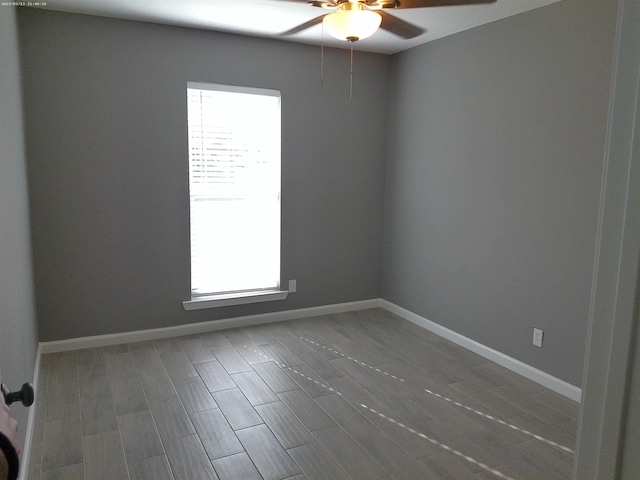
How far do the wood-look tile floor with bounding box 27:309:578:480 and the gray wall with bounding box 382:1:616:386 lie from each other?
0.46 meters

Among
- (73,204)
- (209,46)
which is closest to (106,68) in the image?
(209,46)

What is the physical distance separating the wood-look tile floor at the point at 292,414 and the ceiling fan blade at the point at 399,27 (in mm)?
2503

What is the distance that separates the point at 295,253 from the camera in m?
4.46

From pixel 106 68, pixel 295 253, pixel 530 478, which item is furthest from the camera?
pixel 295 253

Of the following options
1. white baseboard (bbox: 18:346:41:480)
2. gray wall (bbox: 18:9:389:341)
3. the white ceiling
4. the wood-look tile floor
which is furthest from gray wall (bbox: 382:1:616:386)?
white baseboard (bbox: 18:346:41:480)

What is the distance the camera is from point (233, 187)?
4.13m

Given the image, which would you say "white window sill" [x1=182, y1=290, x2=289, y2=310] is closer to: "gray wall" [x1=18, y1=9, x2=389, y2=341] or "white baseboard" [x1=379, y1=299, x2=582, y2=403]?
"gray wall" [x1=18, y1=9, x2=389, y2=341]

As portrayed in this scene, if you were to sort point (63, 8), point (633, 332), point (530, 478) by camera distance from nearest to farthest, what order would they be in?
point (633, 332), point (530, 478), point (63, 8)

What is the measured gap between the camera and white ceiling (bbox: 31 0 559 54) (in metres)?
3.12

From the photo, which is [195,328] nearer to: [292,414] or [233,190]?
[233,190]

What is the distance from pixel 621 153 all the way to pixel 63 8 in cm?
378

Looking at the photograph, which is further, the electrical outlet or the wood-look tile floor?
the electrical outlet

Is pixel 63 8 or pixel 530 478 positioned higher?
→ pixel 63 8

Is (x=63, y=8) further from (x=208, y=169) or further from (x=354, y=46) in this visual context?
(x=354, y=46)
